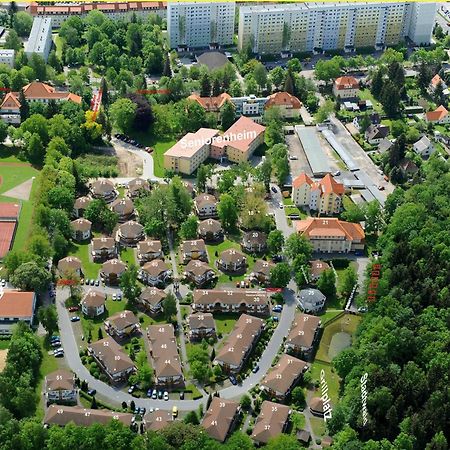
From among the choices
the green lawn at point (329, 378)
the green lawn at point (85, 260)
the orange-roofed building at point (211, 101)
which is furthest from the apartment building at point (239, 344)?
the orange-roofed building at point (211, 101)

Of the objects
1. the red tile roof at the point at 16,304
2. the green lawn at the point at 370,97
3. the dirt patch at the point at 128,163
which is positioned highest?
the green lawn at the point at 370,97

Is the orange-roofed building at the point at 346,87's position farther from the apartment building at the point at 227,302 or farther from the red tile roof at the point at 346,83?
the apartment building at the point at 227,302

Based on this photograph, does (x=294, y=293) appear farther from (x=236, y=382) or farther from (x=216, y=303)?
(x=236, y=382)

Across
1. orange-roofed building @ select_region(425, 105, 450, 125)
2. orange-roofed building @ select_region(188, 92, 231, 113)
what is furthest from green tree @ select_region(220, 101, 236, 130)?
orange-roofed building @ select_region(425, 105, 450, 125)

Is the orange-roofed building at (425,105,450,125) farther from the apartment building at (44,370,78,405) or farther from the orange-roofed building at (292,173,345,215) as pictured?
the apartment building at (44,370,78,405)

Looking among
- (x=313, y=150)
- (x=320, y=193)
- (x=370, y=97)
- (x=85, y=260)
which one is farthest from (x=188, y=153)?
(x=370, y=97)

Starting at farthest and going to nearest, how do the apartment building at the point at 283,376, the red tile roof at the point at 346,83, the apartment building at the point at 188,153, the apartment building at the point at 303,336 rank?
1. the red tile roof at the point at 346,83
2. the apartment building at the point at 188,153
3. the apartment building at the point at 303,336
4. the apartment building at the point at 283,376
